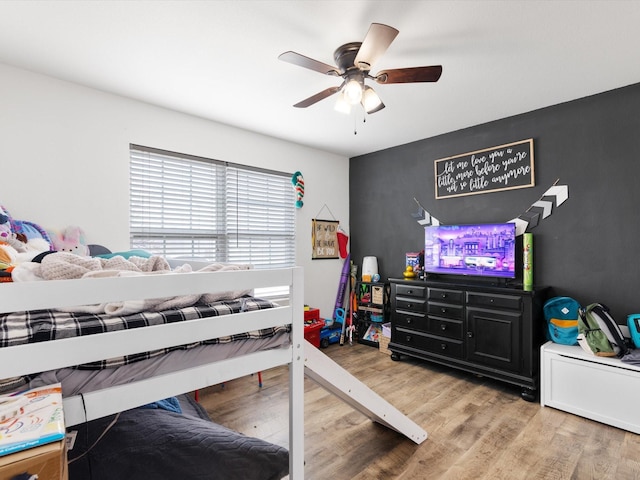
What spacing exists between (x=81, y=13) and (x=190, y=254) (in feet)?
6.22

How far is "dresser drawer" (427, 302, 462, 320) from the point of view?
305 cm

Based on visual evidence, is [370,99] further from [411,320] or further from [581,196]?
[411,320]

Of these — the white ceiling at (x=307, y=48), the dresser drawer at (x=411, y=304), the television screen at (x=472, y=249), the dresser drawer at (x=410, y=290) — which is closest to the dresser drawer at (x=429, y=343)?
the dresser drawer at (x=411, y=304)

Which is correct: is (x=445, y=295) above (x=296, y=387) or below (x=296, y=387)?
above

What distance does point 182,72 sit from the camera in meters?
2.29

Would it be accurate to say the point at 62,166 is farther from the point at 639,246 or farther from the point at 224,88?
the point at 639,246

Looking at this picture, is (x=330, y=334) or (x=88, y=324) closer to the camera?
(x=88, y=324)

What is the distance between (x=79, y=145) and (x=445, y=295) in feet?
10.8

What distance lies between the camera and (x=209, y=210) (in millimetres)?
3238

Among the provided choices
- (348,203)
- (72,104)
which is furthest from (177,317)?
(348,203)

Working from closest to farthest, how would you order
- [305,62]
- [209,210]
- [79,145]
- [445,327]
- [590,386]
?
[305,62] → [590,386] → [79,145] → [445,327] → [209,210]

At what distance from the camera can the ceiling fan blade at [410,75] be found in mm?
1811

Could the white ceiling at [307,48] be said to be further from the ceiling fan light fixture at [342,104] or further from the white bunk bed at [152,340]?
the white bunk bed at [152,340]

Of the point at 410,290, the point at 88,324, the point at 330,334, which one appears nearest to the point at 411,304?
the point at 410,290
